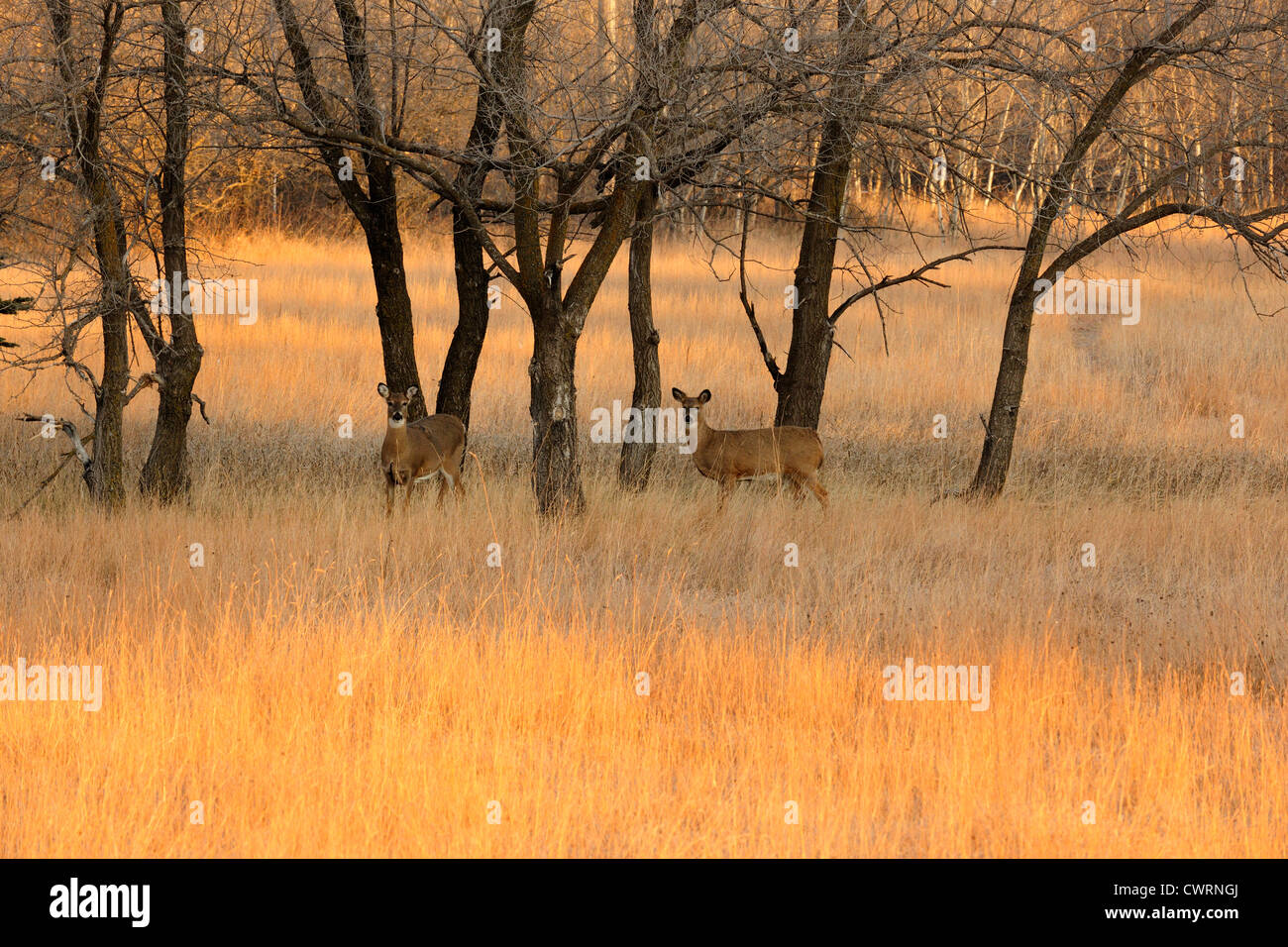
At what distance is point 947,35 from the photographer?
855 cm

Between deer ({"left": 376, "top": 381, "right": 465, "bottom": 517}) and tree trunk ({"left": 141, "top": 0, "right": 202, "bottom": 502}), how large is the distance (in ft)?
5.31

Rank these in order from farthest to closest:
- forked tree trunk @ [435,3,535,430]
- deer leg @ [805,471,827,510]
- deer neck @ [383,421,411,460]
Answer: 1. deer leg @ [805,471,827,510]
2. deer neck @ [383,421,411,460]
3. forked tree trunk @ [435,3,535,430]

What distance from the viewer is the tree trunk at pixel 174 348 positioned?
33.4ft

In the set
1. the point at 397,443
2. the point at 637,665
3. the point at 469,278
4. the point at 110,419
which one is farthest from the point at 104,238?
the point at 637,665

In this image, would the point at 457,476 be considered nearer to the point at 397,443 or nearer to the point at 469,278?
the point at 397,443

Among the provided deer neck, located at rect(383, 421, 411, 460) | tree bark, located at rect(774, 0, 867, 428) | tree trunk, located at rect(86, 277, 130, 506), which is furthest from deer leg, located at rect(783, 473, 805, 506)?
tree trunk, located at rect(86, 277, 130, 506)

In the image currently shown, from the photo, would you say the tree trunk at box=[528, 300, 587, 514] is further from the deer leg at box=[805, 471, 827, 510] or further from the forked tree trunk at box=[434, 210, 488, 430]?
the deer leg at box=[805, 471, 827, 510]

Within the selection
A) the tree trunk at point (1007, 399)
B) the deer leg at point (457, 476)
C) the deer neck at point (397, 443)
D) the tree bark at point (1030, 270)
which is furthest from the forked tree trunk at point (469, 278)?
the tree trunk at point (1007, 399)

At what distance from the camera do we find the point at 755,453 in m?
11.5

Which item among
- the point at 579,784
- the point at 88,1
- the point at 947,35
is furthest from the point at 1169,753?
the point at 88,1

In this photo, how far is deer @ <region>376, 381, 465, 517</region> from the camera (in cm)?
1066

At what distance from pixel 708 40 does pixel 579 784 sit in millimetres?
5889

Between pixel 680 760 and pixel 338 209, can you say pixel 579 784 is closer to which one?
pixel 680 760

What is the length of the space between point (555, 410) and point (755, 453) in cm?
214
